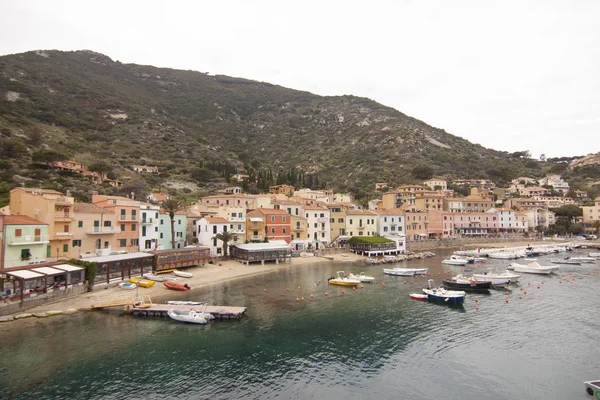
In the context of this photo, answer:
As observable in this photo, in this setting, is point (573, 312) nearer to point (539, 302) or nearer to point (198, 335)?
point (539, 302)

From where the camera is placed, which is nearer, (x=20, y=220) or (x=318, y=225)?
(x=20, y=220)

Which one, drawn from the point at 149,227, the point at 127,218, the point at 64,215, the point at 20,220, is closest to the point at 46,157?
the point at 149,227

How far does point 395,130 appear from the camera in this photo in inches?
7298

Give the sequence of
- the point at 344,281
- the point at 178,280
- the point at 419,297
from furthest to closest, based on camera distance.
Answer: the point at 344,281
the point at 178,280
the point at 419,297

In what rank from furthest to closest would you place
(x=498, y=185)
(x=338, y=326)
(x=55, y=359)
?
(x=498, y=185) < (x=338, y=326) < (x=55, y=359)

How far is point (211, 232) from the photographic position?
61594mm

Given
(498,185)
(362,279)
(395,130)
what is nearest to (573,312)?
(362,279)

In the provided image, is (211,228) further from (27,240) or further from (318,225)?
(27,240)

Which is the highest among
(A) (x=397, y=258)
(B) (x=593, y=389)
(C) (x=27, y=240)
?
(C) (x=27, y=240)

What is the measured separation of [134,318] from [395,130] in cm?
→ 17133

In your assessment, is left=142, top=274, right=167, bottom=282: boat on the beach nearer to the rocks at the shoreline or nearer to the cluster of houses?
the cluster of houses

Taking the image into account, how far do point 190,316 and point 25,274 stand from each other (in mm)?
15126

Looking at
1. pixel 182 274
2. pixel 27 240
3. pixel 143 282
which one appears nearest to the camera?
pixel 27 240

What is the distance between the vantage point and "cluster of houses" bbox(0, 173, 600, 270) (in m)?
41.8
